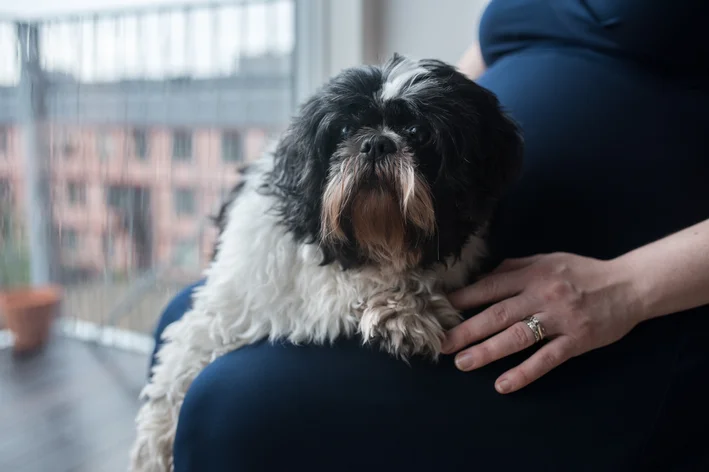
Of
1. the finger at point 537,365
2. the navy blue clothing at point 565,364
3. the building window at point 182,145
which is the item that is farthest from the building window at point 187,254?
the finger at point 537,365

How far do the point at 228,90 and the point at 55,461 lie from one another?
4.55ft

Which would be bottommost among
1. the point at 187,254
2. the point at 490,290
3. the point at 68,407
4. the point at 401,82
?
the point at 68,407

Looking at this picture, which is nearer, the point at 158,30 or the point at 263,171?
the point at 263,171

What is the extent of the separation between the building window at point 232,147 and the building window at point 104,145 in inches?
16.9

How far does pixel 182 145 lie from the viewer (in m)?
2.45

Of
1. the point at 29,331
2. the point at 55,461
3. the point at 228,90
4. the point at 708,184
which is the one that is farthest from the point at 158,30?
the point at 708,184

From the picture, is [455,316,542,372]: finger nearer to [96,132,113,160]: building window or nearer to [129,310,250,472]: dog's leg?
[129,310,250,472]: dog's leg

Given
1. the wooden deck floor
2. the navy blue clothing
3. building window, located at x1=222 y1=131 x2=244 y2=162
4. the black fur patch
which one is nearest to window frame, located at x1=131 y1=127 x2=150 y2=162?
building window, located at x1=222 y1=131 x2=244 y2=162

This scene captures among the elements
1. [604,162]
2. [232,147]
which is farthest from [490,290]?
[232,147]

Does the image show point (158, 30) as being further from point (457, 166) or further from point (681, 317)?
point (681, 317)

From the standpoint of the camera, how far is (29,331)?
245cm

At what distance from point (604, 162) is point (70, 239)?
2.07 meters

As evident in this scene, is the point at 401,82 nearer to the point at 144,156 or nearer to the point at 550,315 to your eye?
the point at 550,315

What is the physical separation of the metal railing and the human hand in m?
1.39
